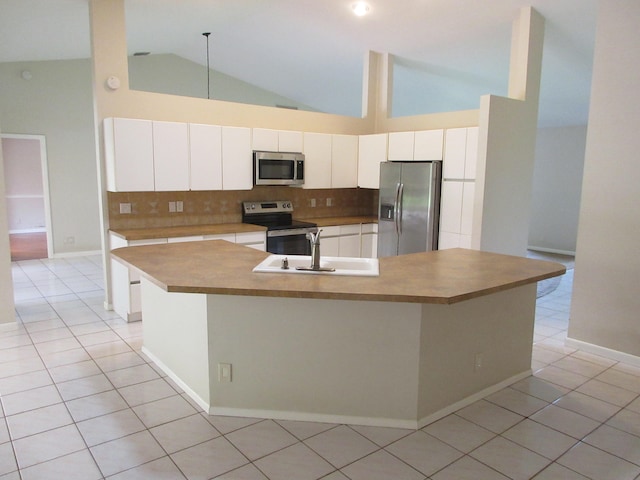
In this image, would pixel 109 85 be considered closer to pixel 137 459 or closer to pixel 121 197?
pixel 121 197

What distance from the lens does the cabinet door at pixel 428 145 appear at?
16.8ft

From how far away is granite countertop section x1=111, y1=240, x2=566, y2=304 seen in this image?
2.41 meters

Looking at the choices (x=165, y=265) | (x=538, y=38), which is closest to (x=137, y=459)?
(x=165, y=265)

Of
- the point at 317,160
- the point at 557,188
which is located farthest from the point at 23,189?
the point at 557,188

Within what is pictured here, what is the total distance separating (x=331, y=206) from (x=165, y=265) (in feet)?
12.5

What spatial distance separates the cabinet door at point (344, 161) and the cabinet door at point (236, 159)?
119 centimetres

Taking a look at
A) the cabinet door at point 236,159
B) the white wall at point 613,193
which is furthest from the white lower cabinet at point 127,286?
the white wall at point 613,193

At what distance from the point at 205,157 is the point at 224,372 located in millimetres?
2783

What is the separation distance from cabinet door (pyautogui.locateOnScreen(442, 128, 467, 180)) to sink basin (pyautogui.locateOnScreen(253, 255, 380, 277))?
2.27 meters

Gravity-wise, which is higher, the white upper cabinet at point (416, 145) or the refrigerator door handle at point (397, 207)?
the white upper cabinet at point (416, 145)

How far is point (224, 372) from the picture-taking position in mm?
2803

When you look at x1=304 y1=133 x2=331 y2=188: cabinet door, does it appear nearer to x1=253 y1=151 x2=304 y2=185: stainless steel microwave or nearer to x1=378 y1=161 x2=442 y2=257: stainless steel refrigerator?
x1=253 y1=151 x2=304 y2=185: stainless steel microwave

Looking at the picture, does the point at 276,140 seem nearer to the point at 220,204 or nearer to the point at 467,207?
the point at 220,204

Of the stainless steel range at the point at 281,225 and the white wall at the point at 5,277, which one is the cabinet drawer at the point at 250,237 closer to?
the stainless steel range at the point at 281,225
